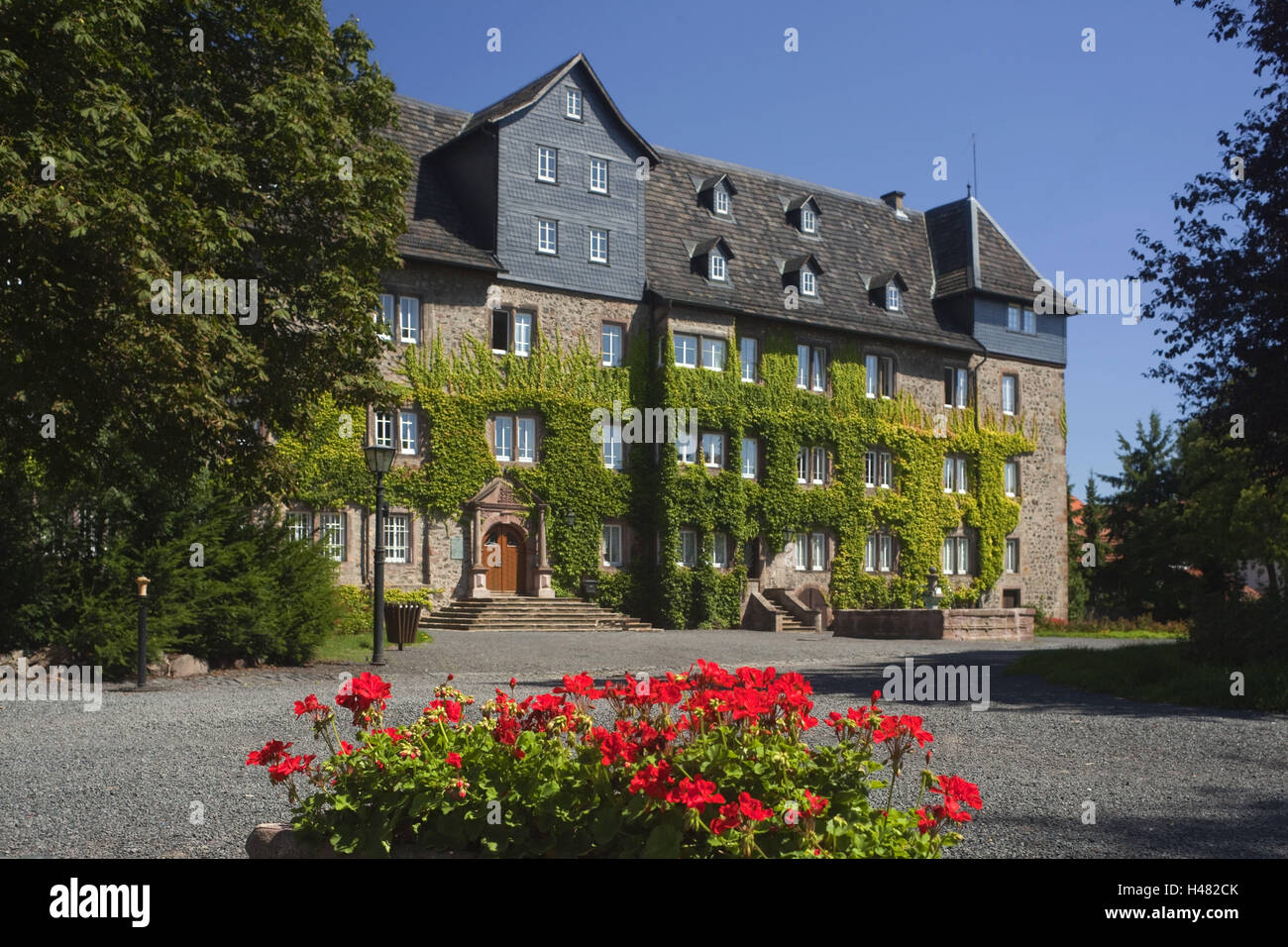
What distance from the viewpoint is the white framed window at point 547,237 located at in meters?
35.4

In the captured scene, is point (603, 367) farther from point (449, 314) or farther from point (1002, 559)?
point (1002, 559)

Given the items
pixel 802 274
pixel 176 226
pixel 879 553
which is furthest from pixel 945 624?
pixel 176 226

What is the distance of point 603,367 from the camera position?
36.4 meters

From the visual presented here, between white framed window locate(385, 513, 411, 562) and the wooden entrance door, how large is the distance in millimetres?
2407

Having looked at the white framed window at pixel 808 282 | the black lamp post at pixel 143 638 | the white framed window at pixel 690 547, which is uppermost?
the white framed window at pixel 808 282

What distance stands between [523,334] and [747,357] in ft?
26.0

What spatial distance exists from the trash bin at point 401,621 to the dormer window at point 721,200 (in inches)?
898

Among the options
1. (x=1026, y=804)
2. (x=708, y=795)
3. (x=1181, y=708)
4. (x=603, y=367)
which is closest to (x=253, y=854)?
(x=708, y=795)

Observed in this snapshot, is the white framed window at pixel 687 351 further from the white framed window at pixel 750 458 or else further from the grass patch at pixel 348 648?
the grass patch at pixel 348 648

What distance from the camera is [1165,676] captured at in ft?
52.9

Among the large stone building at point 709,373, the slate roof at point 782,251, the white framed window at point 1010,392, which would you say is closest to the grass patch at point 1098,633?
the large stone building at point 709,373

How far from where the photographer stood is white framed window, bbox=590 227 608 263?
1438 inches

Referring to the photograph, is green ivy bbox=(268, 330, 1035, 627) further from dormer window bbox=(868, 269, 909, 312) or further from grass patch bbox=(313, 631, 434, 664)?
grass patch bbox=(313, 631, 434, 664)

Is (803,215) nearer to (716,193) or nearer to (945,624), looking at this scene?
(716,193)
